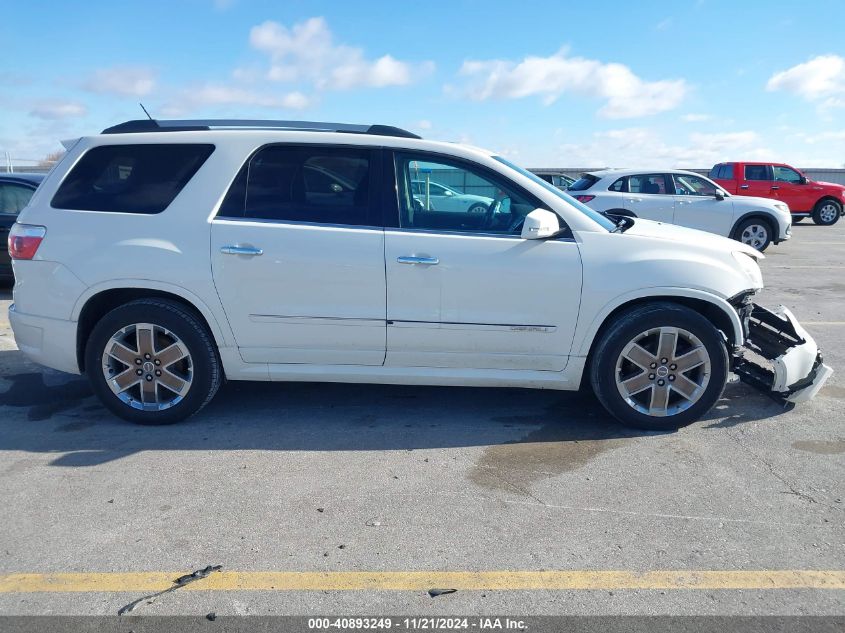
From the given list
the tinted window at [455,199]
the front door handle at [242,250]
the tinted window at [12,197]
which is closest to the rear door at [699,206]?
the tinted window at [455,199]

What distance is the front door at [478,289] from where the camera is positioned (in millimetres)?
4117

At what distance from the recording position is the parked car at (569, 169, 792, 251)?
13023 mm

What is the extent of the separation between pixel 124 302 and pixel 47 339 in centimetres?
54

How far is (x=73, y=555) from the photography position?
2.98 metres

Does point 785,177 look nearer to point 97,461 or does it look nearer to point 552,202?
point 552,202

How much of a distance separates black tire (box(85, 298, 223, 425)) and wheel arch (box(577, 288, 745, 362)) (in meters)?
2.43

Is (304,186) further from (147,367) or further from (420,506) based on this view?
(420,506)

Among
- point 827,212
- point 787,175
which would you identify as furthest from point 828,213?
point 787,175

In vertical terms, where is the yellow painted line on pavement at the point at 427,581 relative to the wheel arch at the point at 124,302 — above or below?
below

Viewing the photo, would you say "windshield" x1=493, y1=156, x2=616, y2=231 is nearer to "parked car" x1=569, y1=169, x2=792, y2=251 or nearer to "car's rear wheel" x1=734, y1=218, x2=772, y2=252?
"parked car" x1=569, y1=169, x2=792, y2=251

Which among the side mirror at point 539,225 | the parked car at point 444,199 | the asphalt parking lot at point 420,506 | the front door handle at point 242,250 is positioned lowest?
the asphalt parking lot at point 420,506

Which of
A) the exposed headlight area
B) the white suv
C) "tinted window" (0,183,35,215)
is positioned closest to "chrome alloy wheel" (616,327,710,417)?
the white suv

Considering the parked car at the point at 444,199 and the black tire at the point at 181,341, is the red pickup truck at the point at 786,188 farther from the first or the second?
the black tire at the point at 181,341

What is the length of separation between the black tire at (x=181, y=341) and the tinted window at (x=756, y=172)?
63.3 ft
